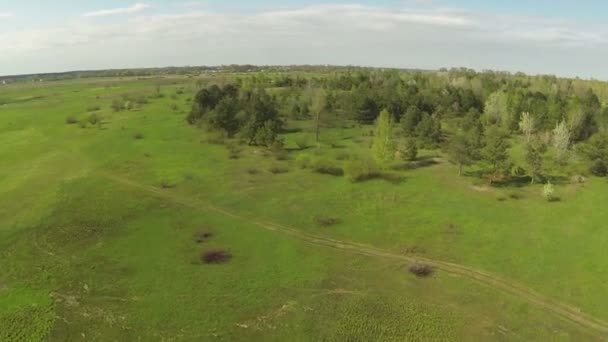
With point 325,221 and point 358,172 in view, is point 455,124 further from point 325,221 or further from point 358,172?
point 325,221

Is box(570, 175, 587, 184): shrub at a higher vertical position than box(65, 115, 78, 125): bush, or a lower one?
lower

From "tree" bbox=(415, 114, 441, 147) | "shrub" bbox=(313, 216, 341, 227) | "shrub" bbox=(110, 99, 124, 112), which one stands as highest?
"shrub" bbox=(110, 99, 124, 112)

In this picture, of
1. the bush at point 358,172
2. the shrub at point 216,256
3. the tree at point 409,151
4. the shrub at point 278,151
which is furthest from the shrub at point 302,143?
the shrub at point 216,256

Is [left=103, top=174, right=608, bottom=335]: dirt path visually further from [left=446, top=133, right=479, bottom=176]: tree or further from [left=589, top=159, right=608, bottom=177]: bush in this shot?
[left=589, top=159, right=608, bottom=177]: bush

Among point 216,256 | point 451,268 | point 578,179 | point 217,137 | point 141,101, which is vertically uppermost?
point 141,101

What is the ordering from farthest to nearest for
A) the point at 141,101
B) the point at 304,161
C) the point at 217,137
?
the point at 141,101 → the point at 217,137 → the point at 304,161

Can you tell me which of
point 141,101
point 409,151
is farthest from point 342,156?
point 141,101

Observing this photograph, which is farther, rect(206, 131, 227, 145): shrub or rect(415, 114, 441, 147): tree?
rect(206, 131, 227, 145): shrub

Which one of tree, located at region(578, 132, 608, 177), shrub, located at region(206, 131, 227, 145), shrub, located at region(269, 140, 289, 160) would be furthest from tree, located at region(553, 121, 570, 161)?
shrub, located at region(206, 131, 227, 145)
